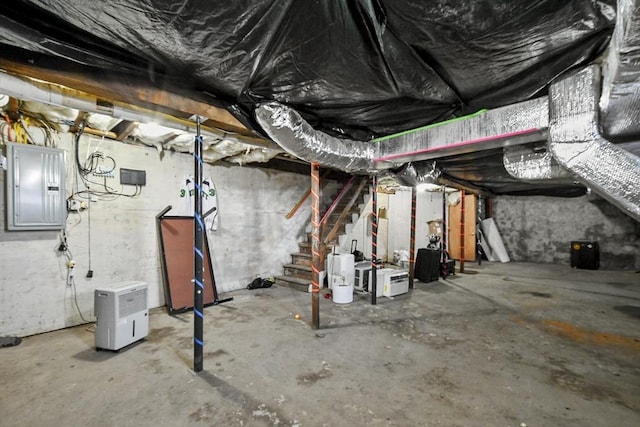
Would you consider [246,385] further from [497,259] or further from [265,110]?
[497,259]

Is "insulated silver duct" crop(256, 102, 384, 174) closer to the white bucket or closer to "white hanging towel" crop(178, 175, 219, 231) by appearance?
the white bucket

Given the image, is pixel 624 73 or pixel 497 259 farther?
pixel 497 259

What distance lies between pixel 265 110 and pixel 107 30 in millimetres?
979

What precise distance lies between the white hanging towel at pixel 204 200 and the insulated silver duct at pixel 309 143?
224 cm

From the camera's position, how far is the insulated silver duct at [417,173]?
157 inches

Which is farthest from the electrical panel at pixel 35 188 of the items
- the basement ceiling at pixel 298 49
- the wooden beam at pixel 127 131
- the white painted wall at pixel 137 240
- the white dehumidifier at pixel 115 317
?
the basement ceiling at pixel 298 49

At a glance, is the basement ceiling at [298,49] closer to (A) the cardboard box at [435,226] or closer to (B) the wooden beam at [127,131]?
(B) the wooden beam at [127,131]

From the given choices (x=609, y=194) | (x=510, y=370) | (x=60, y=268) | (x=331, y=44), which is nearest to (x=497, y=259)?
(x=510, y=370)

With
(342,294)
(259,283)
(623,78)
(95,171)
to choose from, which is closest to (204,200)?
(95,171)

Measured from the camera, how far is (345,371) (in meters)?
2.33

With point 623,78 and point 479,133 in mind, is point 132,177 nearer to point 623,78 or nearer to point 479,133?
point 479,133

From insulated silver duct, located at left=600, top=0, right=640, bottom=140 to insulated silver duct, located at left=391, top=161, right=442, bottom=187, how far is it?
217cm

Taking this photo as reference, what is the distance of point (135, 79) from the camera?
5.65ft

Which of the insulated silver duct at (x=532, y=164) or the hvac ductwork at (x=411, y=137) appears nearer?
the hvac ductwork at (x=411, y=137)
